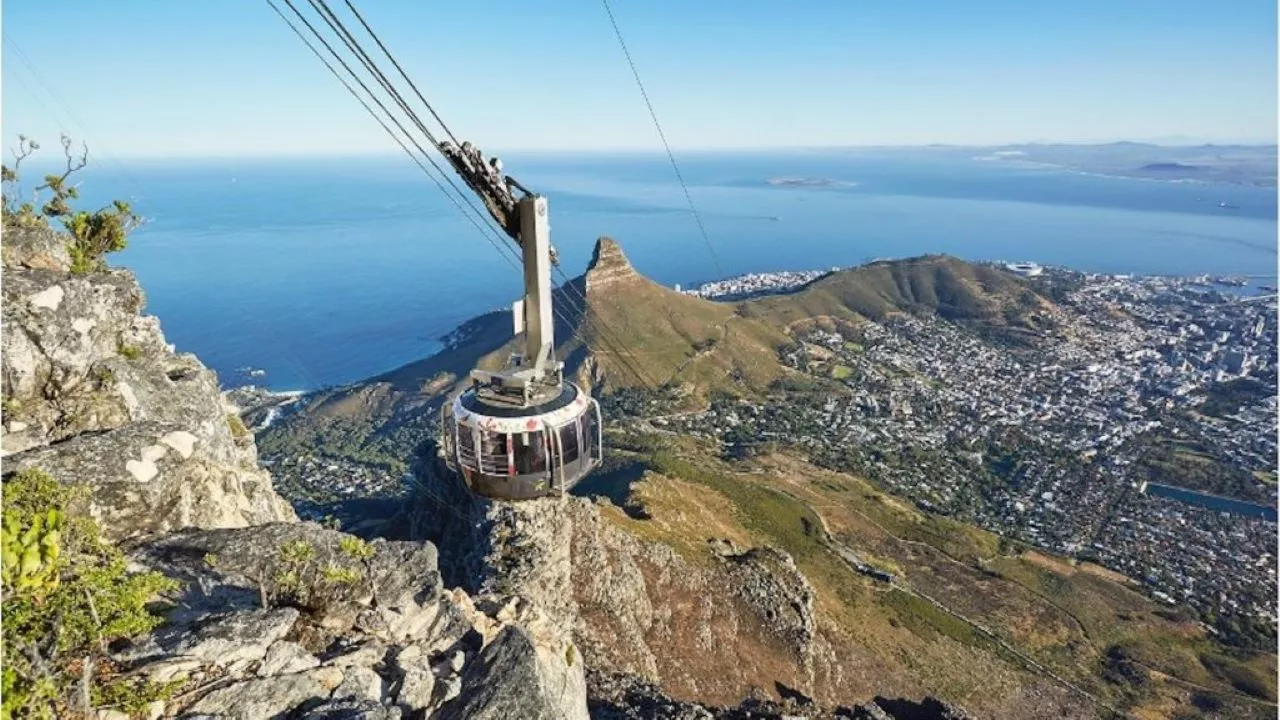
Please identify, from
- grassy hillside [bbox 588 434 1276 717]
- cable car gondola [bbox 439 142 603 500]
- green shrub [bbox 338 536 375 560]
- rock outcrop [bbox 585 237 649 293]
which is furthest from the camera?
rock outcrop [bbox 585 237 649 293]

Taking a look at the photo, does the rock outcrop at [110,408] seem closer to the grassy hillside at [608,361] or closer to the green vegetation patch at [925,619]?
the green vegetation patch at [925,619]

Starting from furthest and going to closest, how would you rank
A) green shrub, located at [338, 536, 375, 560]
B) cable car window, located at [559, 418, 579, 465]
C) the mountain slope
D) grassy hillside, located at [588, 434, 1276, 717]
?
1. the mountain slope
2. grassy hillside, located at [588, 434, 1276, 717]
3. cable car window, located at [559, 418, 579, 465]
4. green shrub, located at [338, 536, 375, 560]

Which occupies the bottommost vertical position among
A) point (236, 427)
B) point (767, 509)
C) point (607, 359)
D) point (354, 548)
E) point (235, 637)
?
point (607, 359)

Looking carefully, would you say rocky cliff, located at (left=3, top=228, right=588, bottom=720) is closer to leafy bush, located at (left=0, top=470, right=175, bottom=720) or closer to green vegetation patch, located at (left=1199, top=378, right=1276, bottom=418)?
leafy bush, located at (left=0, top=470, right=175, bottom=720)

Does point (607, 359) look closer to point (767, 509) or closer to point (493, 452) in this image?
point (767, 509)

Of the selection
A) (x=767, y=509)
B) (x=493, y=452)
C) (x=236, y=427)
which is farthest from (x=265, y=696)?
(x=767, y=509)

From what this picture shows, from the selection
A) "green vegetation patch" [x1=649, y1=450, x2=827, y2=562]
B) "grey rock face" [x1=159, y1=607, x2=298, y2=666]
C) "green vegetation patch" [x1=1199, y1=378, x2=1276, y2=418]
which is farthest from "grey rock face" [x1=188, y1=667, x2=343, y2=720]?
"green vegetation patch" [x1=1199, y1=378, x2=1276, y2=418]
